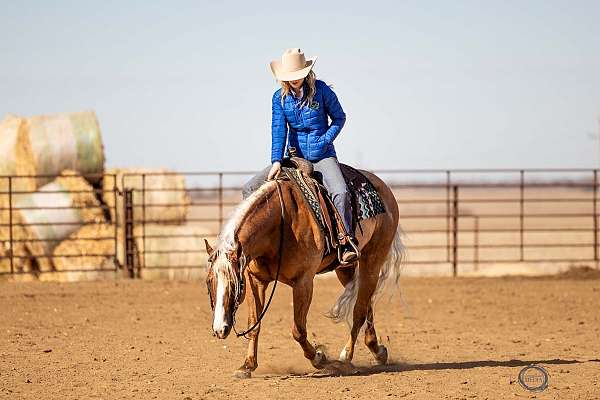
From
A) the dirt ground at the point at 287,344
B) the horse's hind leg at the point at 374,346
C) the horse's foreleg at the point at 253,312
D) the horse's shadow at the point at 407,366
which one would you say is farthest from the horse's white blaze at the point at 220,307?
the horse's hind leg at the point at 374,346

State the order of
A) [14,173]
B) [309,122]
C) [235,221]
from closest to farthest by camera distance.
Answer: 1. [235,221]
2. [309,122]
3. [14,173]

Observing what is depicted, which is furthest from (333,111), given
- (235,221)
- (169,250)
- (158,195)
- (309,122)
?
(158,195)

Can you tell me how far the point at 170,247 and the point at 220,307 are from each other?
8.63m

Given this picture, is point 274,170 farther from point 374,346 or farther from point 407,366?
point 407,366

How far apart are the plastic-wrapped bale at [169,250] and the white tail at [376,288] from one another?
6.68 m

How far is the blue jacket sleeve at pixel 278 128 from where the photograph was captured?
6.26m

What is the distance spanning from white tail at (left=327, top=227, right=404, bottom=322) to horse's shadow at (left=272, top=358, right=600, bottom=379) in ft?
1.31

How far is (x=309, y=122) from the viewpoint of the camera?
20.6 ft

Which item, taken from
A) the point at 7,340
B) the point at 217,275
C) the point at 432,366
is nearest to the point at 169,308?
the point at 7,340

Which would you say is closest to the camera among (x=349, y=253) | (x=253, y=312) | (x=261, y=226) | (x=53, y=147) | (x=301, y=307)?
(x=261, y=226)

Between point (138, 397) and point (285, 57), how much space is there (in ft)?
7.89

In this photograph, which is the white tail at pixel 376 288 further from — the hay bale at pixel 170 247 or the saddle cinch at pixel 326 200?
the hay bale at pixel 170 247

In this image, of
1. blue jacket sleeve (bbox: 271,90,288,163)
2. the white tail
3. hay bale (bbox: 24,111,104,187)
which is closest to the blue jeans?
blue jacket sleeve (bbox: 271,90,288,163)

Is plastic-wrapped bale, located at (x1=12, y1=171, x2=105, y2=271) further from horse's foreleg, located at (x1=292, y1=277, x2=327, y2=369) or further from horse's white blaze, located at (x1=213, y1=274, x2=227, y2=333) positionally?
horse's white blaze, located at (x1=213, y1=274, x2=227, y2=333)
